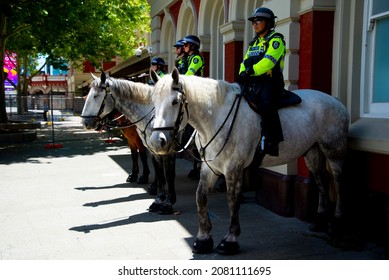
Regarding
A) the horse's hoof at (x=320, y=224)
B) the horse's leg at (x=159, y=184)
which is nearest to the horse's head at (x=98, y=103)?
the horse's leg at (x=159, y=184)

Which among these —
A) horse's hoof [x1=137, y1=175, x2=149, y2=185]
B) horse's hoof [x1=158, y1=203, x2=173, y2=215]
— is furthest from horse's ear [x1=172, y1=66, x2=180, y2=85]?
horse's hoof [x1=137, y1=175, x2=149, y2=185]

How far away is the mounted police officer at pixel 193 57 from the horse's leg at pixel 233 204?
2.73 meters

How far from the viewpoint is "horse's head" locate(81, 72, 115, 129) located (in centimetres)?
684

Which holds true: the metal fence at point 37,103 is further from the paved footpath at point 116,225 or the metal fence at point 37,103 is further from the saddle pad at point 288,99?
the saddle pad at point 288,99

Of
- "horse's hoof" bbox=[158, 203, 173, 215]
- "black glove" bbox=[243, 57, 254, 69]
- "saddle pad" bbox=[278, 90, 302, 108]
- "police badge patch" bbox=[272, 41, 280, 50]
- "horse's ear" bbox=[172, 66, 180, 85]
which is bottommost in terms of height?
"horse's hoof" bbox=[158, 203, 173, 215]

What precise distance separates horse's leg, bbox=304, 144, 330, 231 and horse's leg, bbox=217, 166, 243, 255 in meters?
1.39

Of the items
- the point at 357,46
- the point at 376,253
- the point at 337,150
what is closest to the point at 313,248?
the point at 376,253

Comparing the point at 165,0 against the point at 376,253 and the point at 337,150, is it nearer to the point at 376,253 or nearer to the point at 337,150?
the point at 337,150

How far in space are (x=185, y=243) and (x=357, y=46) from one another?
3.42 meters

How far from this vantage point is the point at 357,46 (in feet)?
18.6

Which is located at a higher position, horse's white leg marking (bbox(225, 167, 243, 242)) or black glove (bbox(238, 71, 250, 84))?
black glove (bbox(238, 71, 250, 84))

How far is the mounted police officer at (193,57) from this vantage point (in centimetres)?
688

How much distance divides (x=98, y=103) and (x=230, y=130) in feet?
10.0

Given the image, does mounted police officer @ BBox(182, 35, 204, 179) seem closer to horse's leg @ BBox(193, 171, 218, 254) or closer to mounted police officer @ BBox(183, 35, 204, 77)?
mounted police officer @ BBox(183, 35, 204, 77)
